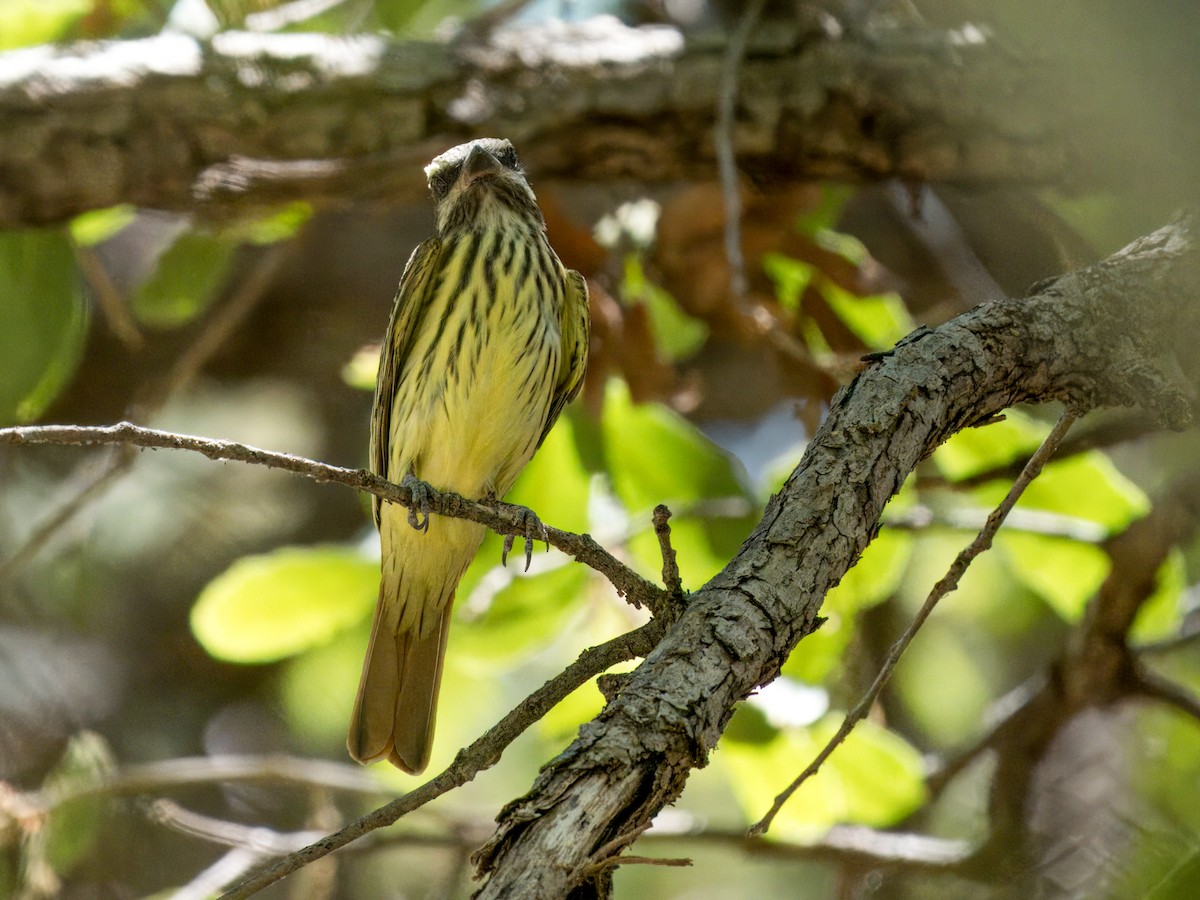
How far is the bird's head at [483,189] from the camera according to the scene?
3805mm

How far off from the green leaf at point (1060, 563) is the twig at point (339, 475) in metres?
1.71

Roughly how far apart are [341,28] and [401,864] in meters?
3.60

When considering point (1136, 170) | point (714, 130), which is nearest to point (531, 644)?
point (714, 130)

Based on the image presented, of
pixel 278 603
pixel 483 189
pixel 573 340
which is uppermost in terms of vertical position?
pixel 483 189

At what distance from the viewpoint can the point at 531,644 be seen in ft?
12.1

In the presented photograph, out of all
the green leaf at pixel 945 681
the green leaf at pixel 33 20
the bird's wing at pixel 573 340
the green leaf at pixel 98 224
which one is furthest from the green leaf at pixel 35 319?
the green leaf at pixel 945 681

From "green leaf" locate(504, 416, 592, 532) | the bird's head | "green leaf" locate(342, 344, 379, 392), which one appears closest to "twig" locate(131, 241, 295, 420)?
"green leaf" locate(342, 344, 379, 392)

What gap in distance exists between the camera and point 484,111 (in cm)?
425

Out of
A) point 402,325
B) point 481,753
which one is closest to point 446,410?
point 402,325

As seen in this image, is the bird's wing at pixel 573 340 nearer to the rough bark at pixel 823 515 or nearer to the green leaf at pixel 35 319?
the green leaf at pixel 35 319

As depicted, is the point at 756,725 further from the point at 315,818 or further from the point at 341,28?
the point at 341,28

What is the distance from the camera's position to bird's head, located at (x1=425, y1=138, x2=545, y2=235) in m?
3.80

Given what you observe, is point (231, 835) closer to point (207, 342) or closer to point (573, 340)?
point (207, 342)

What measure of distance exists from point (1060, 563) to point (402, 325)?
208 cm
